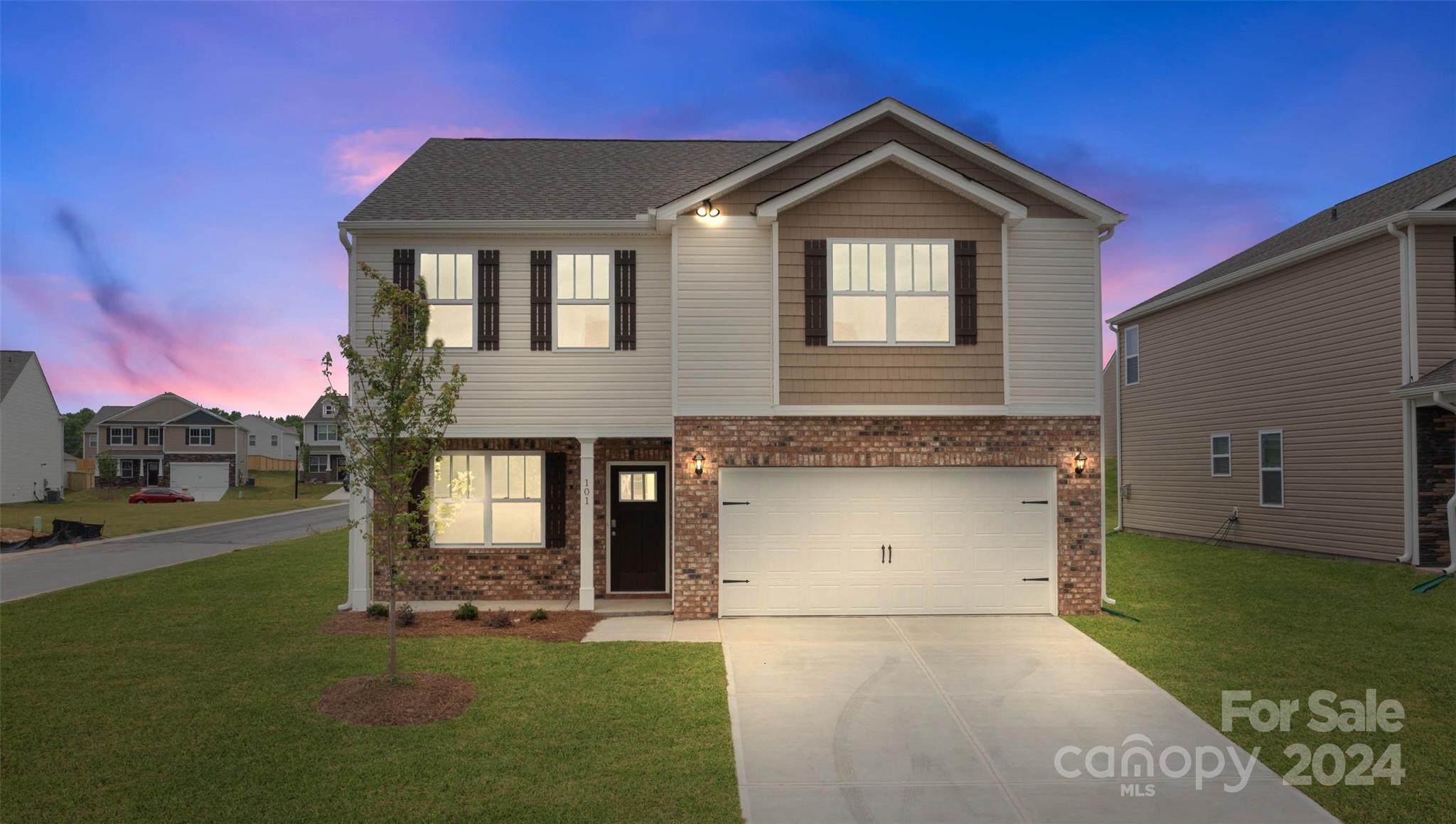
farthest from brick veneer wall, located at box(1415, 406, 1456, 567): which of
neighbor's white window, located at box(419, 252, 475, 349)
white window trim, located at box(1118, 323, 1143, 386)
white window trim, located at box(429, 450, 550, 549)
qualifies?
neighbor's white window, located at box(419, 252, 475, 349)

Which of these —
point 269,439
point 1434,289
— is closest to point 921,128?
point 1434,289

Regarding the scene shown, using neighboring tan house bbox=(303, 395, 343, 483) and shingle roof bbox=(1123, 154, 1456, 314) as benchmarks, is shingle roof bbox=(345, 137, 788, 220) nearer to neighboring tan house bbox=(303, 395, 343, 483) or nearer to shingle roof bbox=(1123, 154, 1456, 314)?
shingle roof bbox=(1123, 154, 1456, 314)

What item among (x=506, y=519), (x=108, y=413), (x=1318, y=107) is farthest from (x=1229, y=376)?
(x=108, y=413)

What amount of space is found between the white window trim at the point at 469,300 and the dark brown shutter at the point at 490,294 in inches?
1.7

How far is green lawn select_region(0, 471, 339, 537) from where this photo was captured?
2884 cm

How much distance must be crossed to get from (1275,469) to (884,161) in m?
11.8

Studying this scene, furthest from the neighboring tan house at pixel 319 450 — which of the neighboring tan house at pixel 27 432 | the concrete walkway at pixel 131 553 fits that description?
the concrete walkway at pixel 131 553

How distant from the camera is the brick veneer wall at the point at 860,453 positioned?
36.3ft

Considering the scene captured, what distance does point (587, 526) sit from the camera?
11.5 m

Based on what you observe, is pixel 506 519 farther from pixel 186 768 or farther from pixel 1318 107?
pixel 1318 107

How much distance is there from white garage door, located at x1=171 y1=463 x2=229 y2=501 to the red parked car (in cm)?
636

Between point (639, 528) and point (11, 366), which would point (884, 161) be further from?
point (11, 366)

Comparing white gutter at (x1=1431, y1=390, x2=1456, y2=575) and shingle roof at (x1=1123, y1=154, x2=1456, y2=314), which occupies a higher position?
shingle roof at (x1=1123, y1=154, x2=1456, y2=314)

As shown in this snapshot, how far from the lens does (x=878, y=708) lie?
296 inches
